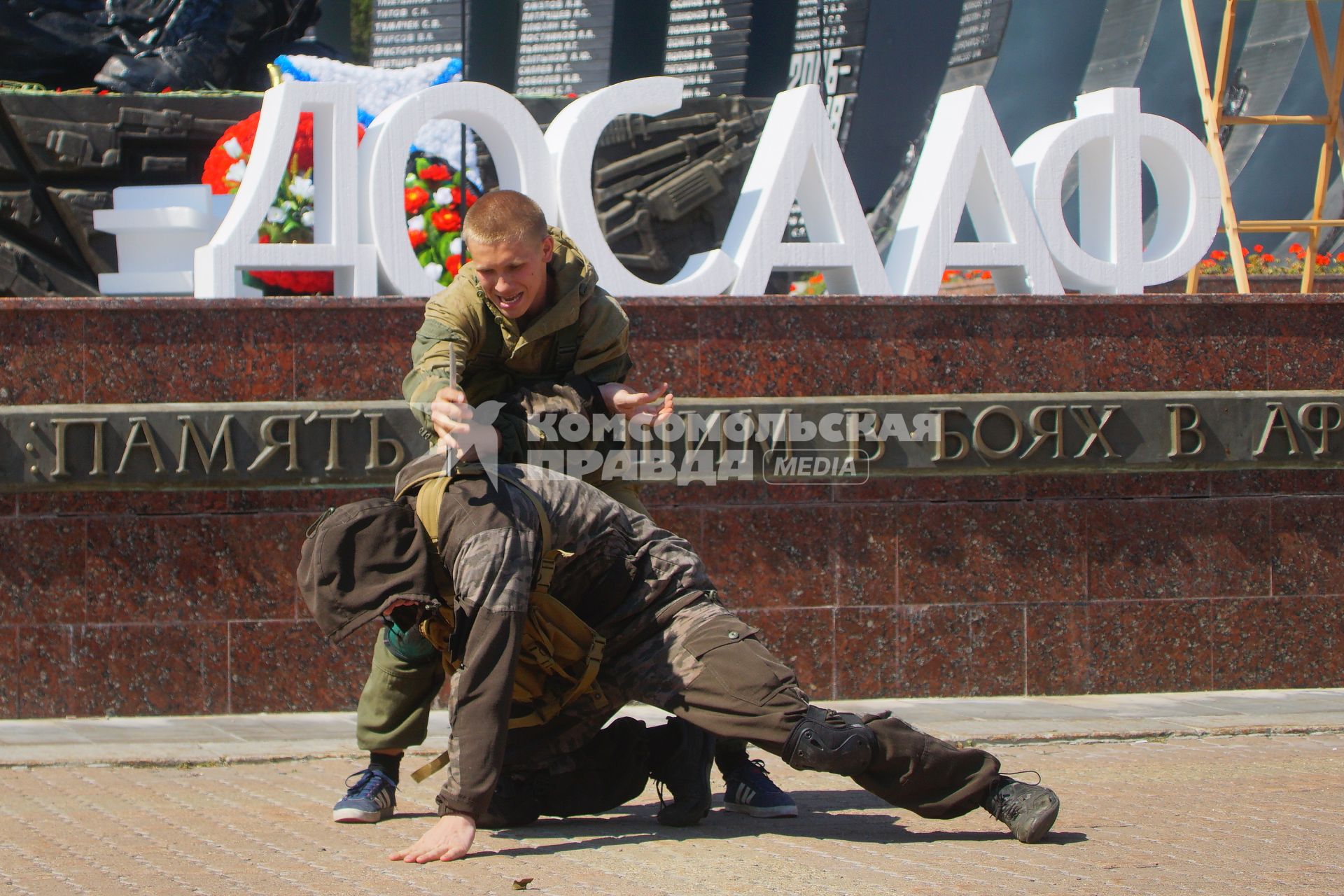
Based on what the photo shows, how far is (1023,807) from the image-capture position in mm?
4301

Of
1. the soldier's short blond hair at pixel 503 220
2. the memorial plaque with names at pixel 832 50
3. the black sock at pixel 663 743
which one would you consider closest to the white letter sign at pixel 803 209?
the black sock at pixel 663 743

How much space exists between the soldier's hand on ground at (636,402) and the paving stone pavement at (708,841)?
1.15m

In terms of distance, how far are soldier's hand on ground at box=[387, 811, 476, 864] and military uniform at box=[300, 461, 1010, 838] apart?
4 cm

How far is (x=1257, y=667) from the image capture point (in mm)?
7590

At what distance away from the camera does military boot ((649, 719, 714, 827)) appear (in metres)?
4.67

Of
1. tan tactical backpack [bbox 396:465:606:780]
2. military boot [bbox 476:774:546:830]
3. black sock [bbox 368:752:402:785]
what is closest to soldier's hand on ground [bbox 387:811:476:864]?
tan tactical backpack [bbox 396:465:606:780]

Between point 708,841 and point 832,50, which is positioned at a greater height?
point 832,50

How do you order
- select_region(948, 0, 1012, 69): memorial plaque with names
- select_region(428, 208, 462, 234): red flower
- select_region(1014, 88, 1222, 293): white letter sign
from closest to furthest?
select_region(1014, 88, 1222, 293): white letter sign, select_region(428, 208, 462, 234): red flower, select_region(948, 0, 1012, 69): memorial plaque with names

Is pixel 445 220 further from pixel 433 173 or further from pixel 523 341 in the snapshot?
pixel 523 341

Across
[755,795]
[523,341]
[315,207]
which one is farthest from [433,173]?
[755,795]

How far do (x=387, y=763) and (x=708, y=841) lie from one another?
1.07m

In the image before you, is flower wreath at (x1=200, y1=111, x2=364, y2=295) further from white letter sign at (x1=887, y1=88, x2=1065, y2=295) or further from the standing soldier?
the standing soldier

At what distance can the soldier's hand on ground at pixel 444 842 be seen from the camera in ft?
13.4

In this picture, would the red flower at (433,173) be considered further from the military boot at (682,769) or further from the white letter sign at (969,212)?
the military boot at (682,769)
